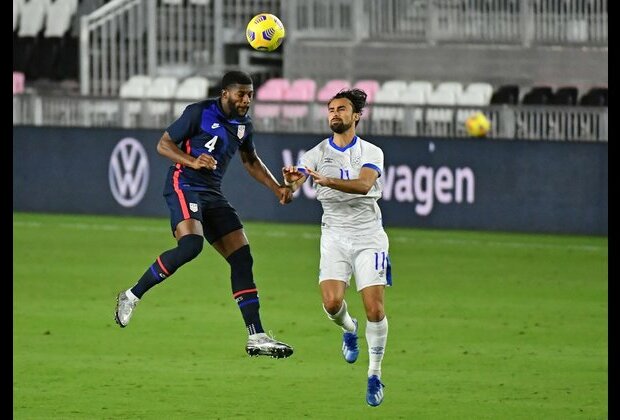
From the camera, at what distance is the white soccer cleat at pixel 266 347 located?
1236 centimetres

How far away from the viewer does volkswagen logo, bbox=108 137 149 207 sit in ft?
89.5

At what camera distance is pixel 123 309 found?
1273 centimetres

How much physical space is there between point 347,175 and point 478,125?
1393 centimetres

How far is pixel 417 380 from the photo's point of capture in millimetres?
14633

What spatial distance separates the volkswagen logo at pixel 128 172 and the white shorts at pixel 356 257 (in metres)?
14.8

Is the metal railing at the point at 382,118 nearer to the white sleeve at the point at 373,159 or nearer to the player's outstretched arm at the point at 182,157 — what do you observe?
A: the white sleeve at the point at 373,159

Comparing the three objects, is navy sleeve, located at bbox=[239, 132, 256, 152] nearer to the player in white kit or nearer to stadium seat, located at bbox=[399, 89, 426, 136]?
the player in white kit

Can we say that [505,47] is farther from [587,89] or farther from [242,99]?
[242,99]

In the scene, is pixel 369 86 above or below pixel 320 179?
above

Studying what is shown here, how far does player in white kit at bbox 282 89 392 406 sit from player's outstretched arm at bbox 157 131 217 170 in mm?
741

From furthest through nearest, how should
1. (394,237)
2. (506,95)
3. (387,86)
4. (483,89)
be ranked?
(387,86)
(483,89)
(506,95)
(394,237)

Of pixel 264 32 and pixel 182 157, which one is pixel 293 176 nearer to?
pixel 182 157

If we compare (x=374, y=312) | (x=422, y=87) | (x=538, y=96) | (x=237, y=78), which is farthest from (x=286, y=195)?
(x=422, y=87)

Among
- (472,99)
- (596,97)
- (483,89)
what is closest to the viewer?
(596,97)
